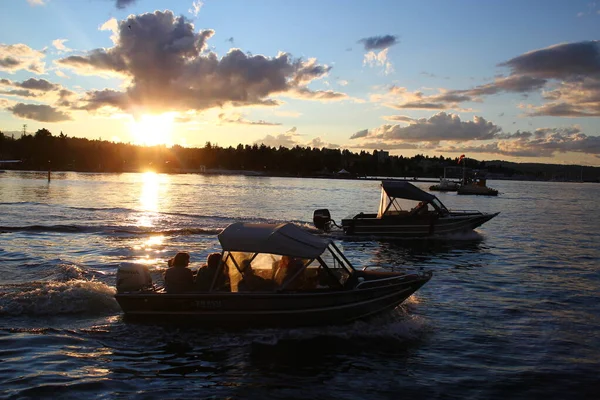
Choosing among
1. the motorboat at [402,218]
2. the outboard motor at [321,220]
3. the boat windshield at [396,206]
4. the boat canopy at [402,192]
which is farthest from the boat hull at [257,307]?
the boat windshield at [396,206]

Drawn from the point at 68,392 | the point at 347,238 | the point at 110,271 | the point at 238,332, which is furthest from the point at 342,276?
the point at 347,238

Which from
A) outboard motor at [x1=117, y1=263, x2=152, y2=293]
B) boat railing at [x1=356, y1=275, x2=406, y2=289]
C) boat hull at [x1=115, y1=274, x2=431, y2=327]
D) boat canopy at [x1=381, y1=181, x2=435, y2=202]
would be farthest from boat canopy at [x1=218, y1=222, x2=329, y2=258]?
boat canopy at [x1=381, y1=181, x2=435, y2=202]

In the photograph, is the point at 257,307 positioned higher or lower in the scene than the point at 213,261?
lower

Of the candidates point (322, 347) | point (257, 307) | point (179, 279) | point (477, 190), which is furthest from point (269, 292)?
point (477, 190)

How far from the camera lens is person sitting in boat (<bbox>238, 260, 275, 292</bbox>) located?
1299 cm

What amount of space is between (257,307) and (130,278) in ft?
11.2

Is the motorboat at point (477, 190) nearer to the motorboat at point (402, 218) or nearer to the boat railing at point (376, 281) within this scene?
the motorboat at point (402, 218)

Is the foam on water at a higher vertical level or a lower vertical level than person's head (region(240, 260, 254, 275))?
lower

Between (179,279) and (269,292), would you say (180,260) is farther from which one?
(269,292)

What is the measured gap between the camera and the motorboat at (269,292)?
12.9 m

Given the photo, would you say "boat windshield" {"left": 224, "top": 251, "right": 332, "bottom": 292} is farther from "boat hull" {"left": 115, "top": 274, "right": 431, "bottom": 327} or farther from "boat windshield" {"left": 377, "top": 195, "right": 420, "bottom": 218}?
"boat windshield" {"left": 377, "top": 195, "right": 420, "bottom": 218}

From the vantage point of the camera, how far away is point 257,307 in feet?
42.1

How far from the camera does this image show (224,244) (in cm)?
1298

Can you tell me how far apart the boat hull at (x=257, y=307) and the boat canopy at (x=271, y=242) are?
3.26ft
